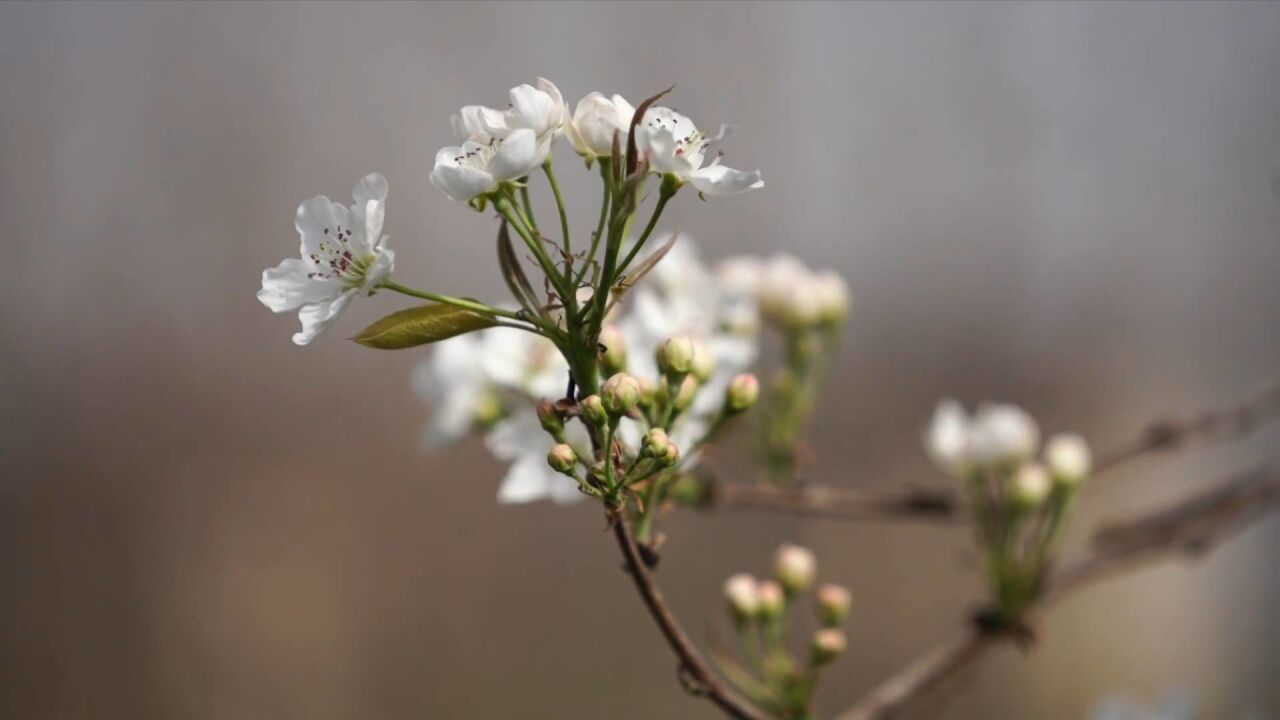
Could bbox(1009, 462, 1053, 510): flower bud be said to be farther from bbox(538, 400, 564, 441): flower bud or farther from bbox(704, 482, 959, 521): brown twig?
bbox(538, 400, 564, 441): flower bud

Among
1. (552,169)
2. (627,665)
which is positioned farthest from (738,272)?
(627,665)

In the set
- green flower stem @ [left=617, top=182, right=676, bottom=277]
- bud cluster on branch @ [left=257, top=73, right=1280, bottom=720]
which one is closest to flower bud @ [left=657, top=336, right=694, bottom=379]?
bud cluster on branch @ [left=257, top=73, right=1280, bottom=720]

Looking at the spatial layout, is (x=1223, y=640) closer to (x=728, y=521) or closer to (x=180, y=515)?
(x=728, y=521)

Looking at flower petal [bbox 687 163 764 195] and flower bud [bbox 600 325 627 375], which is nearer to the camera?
flower petal [bbox 687 163 764 195]

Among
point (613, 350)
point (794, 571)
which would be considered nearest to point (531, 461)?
point (613, 350)

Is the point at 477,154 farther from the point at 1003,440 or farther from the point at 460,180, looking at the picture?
the point at 1003,440

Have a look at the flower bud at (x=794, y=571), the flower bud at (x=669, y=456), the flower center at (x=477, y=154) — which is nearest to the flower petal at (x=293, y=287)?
the flower center at (x=477, y=154)

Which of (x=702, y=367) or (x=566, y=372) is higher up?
(x=566, y=372)
